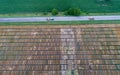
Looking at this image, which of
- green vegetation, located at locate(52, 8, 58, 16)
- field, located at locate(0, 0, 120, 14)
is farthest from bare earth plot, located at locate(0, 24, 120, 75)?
field, located at locate(0, 0, 120, 14)

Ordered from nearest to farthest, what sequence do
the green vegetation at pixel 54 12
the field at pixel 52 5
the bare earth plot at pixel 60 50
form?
the bare earth plot at pixel 60 50 → the green vegetation at pixel 54 12 → the field at pixel 52 5

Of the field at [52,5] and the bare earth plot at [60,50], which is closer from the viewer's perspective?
the bare earth plot at [60,50]

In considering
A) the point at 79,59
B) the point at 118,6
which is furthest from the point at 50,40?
the point at 118,6

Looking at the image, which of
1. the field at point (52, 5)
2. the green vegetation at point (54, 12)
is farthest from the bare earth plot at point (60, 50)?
the field at point (52, 5)

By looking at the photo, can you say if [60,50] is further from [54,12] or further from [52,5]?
[52,5]

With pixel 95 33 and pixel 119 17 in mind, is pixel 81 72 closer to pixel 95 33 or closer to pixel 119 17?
pixel 95 33

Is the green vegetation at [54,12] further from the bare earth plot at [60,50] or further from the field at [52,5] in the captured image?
the bare earth plot at [60,50]

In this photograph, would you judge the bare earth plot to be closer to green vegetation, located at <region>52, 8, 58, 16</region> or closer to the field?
green vegetation, located at <region>52, 8, 58, 16</region>
